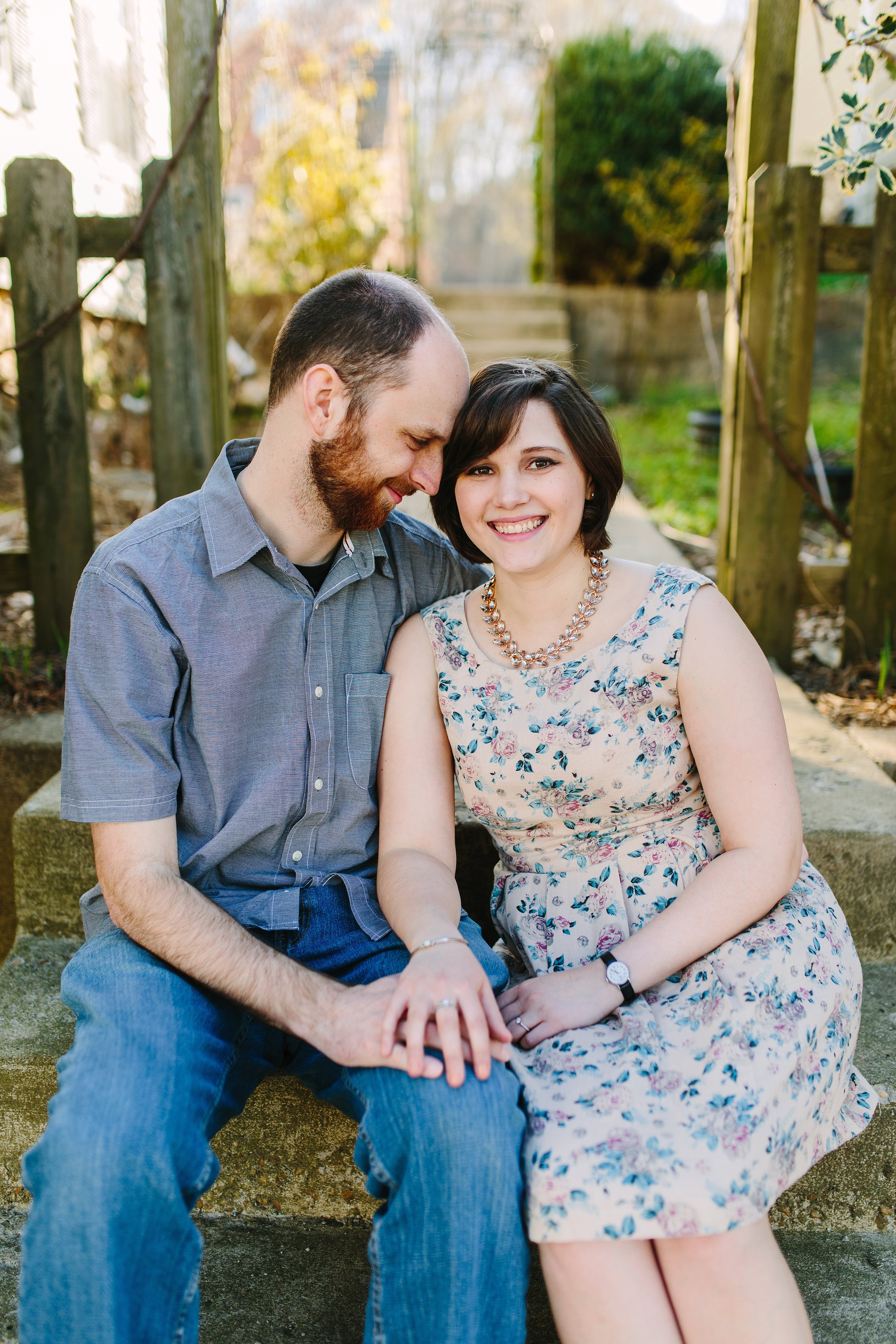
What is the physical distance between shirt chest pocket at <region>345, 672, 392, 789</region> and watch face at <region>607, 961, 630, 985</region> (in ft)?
1.81

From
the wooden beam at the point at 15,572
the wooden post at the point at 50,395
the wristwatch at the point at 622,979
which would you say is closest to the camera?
the wristwatch at the point at 622,979

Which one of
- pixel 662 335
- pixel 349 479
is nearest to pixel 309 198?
pixel 662 335

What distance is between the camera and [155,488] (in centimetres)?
292

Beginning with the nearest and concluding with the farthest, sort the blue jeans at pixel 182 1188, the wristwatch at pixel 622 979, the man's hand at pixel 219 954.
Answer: the blue jeans at pixel 182 1188
the man's hand at pixel 219 954
the wristwatch at pixel 622 979

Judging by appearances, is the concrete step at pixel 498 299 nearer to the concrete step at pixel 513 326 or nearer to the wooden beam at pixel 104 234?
the concrete step at pixel 513 326

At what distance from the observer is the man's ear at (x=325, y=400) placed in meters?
1.79

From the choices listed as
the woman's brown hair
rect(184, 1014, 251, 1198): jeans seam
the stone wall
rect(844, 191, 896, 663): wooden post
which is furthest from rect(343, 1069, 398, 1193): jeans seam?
the stone wall

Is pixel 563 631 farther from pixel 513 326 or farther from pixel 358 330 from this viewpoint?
pixel 513 326

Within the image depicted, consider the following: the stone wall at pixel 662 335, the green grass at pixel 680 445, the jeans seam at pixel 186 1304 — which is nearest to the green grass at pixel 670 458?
the green grass at pixel 680 445

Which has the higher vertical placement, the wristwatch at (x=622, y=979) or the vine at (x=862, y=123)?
the vine at (x=862, y=123)

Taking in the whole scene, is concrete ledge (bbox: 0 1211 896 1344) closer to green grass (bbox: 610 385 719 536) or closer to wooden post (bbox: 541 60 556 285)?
green grass (bbox: 610 385 719 536)

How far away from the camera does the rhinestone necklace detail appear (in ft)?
5.99

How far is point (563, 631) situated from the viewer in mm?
1845

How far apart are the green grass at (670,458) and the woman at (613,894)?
8.34 feet
